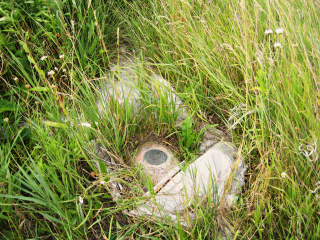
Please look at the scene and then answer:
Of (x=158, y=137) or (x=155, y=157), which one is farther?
(x=158, y=137)

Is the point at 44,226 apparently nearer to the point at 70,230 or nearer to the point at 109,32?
the point at 70,230

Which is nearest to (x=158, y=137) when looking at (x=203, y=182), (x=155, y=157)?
(x=155, y=157)

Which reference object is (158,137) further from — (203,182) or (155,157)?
(203,182)

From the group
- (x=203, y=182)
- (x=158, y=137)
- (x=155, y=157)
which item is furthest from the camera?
(x=158, y=137)

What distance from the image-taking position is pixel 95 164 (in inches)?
74.0

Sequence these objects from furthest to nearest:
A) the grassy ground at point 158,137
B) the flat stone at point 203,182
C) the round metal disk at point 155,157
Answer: the round metal disk at point 155,157
the flat stone at point 203,182
the grassy ground at point 158,137

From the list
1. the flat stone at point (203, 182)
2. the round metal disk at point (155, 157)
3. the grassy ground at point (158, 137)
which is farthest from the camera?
the round metal disk at point (155, 157)

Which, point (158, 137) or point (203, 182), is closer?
point (203, 182)

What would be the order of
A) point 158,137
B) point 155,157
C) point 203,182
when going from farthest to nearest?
point 158,137 < point 155,157 < point 203,182

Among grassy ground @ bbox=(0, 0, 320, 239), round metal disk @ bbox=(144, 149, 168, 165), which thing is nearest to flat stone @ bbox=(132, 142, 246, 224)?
grassy ground @ bbox=(0, 0, 320, 239)

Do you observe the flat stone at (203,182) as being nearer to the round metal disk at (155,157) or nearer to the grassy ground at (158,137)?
the grassy ground at (158,137)

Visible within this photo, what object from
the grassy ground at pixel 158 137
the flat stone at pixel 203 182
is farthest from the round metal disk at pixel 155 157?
the flat stone at pixel 203 182

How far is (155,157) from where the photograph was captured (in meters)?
2.04

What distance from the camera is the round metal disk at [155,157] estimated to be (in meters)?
2.01
